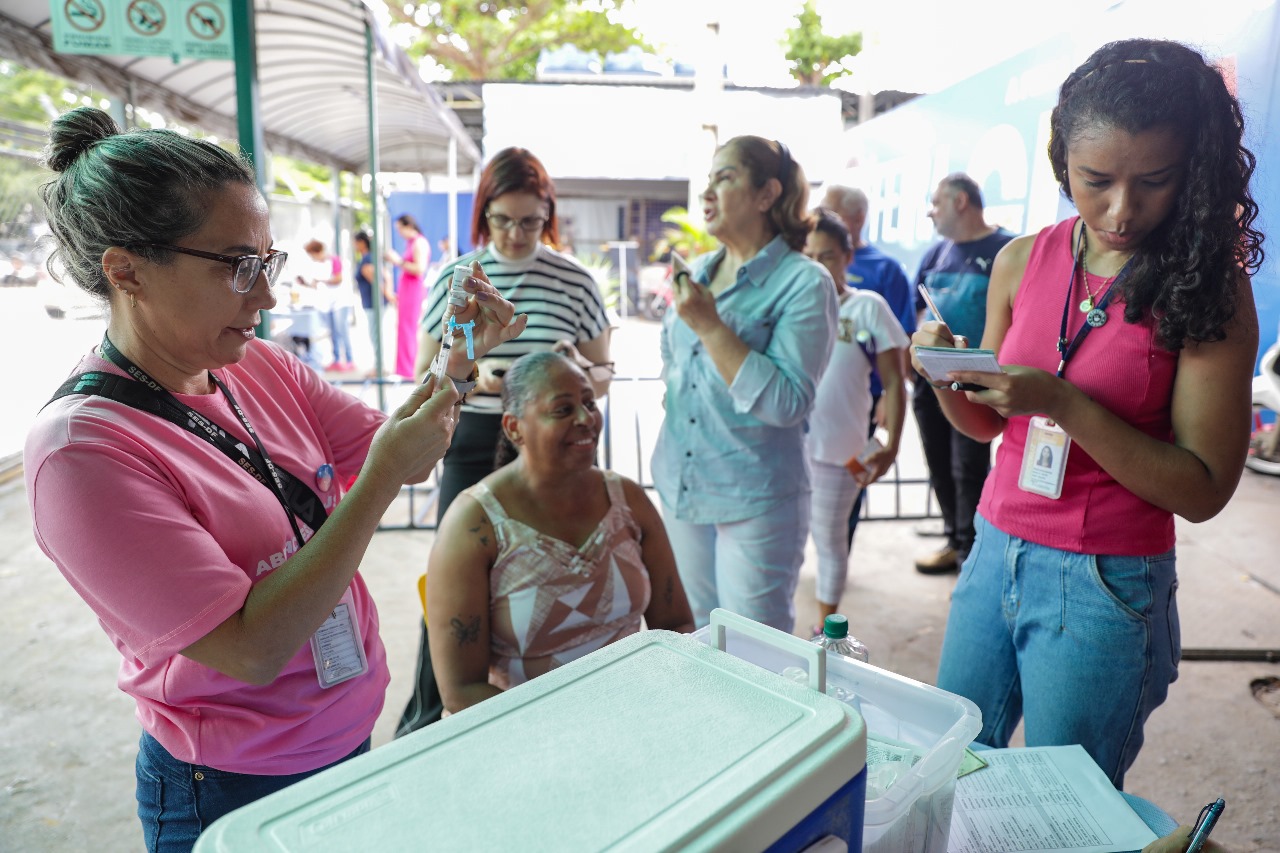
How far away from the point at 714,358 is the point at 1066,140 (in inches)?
40.8

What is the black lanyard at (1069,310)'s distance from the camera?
146 centimetres

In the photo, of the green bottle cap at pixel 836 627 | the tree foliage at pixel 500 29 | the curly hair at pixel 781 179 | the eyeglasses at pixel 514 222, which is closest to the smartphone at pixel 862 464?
the curly hair at pixel 781 179

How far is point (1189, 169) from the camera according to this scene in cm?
136

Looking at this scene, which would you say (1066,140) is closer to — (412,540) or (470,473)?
(470,473)

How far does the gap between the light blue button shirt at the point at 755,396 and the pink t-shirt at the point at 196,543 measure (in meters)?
1.14

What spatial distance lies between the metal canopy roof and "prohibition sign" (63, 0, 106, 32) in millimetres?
624

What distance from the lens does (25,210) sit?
22.1 ft

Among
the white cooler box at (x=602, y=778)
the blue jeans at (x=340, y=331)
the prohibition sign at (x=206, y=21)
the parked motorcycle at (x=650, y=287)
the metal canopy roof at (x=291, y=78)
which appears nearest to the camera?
the white cooler box at (x=602, y=778)

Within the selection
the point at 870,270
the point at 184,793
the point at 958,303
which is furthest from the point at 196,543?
the point at 870,270

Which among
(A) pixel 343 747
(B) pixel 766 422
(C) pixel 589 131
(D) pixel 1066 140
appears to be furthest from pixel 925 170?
(C) pixel 589 131

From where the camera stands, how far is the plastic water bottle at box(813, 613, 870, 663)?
1268 millimetres

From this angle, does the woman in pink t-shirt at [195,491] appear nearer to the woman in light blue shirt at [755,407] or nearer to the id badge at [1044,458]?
the id badge at [1044,458]

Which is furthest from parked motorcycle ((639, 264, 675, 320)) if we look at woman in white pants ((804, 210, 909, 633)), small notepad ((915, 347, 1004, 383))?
small notepad ((915, 347, 1004, 383))

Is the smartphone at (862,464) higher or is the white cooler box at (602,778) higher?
the white cooler box at (602,778)
